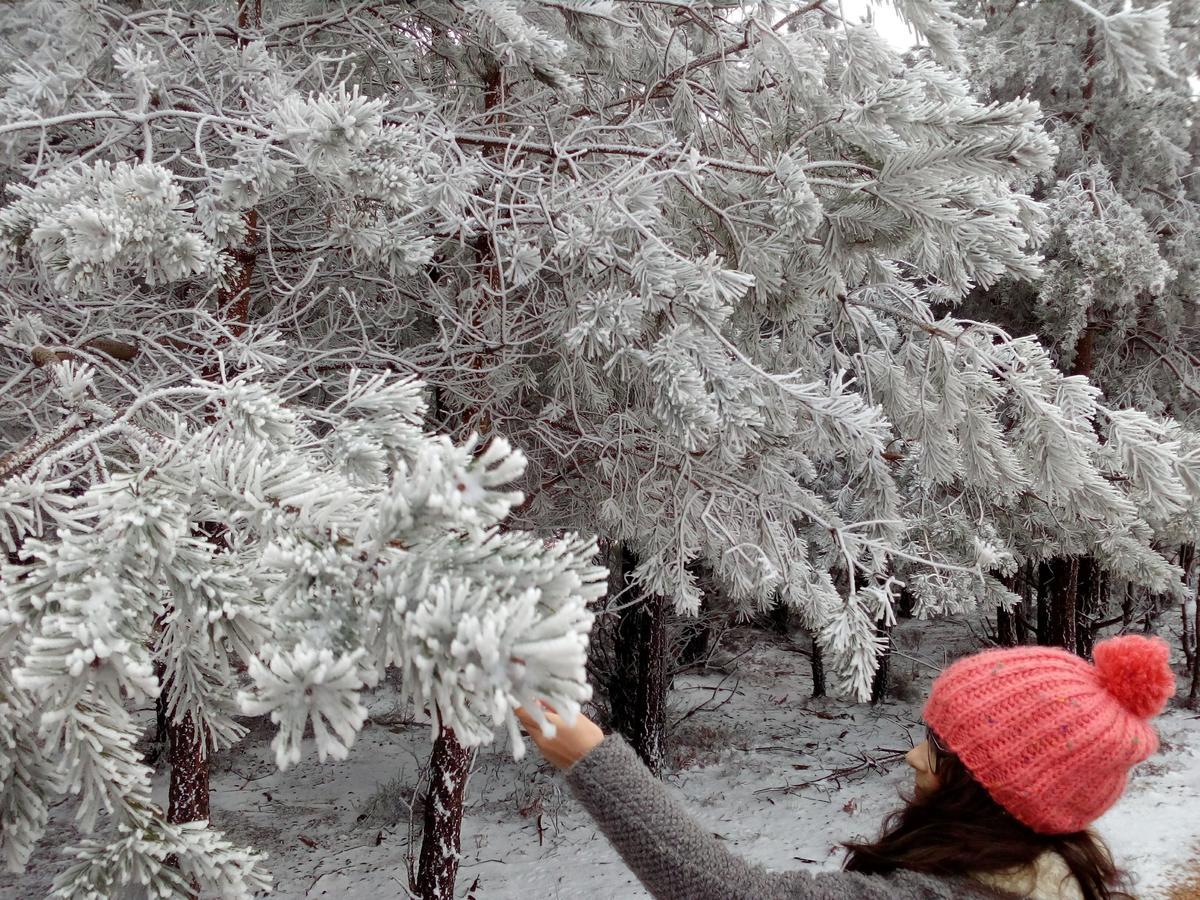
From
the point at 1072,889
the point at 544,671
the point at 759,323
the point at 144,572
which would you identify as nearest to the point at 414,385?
the point at 144,572

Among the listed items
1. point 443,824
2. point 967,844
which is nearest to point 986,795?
point 967,844

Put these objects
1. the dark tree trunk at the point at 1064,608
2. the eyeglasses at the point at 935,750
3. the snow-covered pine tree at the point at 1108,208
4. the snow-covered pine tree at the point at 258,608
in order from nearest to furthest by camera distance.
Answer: the snow-covered pine tree at the point at 258,608, the eyeglasses at the point at 935,750, the snow-covered pine tree at the point at 1108,208, the dark tree trunk at the point at 1064,608

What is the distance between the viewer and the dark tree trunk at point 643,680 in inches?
320

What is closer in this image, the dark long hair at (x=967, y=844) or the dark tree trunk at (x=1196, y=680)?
the dark long hair at (x=967, y=844)

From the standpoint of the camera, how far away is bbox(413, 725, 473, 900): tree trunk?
15.4 feet

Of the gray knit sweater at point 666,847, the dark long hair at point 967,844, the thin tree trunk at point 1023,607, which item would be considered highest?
the dark long hair at point 967,844

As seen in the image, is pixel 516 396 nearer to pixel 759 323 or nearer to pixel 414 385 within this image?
pixel 759 323

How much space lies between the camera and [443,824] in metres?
4.78

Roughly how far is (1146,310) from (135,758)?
1001 centimetres

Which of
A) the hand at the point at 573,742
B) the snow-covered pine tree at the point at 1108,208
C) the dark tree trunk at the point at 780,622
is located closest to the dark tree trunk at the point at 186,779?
the hand at the point at 573,742

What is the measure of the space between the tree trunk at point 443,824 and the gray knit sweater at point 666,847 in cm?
361

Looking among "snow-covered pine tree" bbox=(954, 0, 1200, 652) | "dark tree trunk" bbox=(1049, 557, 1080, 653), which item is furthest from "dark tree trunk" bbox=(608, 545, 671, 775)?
"dark tree trunk" bbox=(1049, 557, 1080, 653)

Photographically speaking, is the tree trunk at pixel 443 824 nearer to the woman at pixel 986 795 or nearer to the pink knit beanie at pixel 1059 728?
the woman at pixel 986 795

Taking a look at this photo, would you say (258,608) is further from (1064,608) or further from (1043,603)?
(1043,603)
